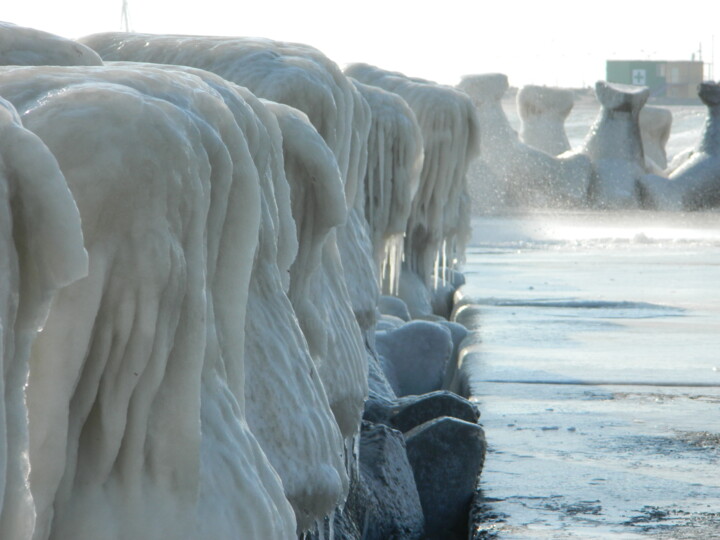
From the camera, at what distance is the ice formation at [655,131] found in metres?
29.5

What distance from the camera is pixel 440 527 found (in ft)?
12.0

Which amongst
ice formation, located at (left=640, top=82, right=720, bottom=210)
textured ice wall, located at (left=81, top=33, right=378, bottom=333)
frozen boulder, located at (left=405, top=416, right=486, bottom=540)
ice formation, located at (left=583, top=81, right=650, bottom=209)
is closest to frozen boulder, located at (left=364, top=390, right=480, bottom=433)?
frozen boulder, located at (left=405, top=416, right=486, bottom=540)

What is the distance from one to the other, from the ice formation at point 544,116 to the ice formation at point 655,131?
8.67 feet

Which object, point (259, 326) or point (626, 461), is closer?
point (259, 326)

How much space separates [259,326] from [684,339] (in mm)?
5143

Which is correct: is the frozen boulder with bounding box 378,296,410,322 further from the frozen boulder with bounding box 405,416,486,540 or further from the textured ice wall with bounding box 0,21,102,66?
the textured ice wall with bounding box 0,21,102,66

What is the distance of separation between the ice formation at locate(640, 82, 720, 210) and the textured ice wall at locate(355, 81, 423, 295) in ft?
60.7

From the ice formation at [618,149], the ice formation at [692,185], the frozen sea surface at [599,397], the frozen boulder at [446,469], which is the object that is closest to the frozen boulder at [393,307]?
the frozen sea surface at [599,397]

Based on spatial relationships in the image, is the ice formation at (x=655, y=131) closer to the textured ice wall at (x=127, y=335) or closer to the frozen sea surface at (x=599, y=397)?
the frozen sea surface at (x=599, y=397)

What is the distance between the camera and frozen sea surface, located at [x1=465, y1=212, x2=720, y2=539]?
3.41m

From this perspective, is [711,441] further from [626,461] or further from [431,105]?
[431,105]

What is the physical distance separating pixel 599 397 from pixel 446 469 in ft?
4.90

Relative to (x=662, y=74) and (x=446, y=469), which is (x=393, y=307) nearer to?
(x=446, y=469)

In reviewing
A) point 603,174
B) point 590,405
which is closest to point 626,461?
point 590,405
